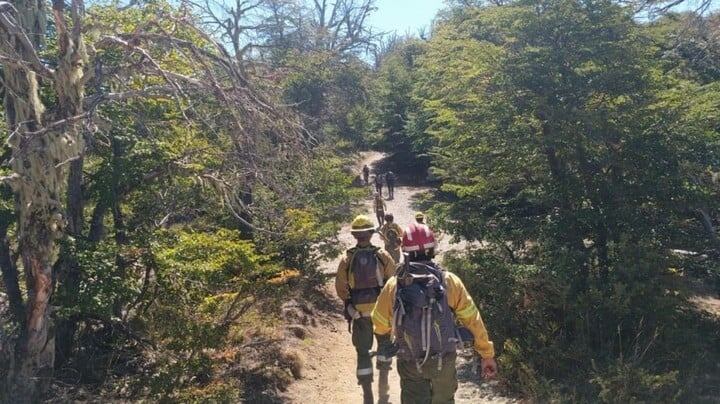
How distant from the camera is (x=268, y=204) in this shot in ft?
23.9

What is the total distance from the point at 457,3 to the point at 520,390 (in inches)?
970

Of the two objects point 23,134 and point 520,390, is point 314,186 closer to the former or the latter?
point 520,390

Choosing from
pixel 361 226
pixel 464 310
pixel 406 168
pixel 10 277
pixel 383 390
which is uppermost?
pixel 406 168

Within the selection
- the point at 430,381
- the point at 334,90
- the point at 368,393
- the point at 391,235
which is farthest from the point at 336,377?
the point at 334,90

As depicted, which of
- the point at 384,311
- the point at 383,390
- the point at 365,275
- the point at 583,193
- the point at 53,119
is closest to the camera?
the point at 384,311

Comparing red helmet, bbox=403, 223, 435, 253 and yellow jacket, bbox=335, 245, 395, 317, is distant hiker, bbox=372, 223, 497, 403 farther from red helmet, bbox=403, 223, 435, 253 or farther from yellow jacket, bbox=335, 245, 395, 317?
yellow jacket, bbox=335, 245, 395, 317

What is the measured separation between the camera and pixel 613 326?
6.03 meters

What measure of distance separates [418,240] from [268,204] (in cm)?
381

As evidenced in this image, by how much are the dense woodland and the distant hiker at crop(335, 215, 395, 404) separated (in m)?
0.94

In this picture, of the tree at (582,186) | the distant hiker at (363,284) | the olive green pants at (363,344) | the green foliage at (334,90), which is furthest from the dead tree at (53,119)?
the green foliage at (334,90)

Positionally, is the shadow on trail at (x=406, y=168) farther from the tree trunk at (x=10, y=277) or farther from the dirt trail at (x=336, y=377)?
the tree trunk at (x=10, y=277)

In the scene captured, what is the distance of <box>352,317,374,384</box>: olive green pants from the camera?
5484 mm

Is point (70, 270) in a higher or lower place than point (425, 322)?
higher

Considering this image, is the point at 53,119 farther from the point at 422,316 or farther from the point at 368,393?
the point at 368,393
